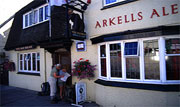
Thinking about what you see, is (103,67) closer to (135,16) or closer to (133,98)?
(133,98)

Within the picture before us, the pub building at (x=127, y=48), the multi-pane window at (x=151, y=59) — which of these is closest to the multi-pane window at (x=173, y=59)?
the pub building at (x=127, y=48)

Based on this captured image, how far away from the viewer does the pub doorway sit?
6.99 meters

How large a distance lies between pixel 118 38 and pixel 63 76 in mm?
3210

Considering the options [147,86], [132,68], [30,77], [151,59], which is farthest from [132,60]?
[30,77]

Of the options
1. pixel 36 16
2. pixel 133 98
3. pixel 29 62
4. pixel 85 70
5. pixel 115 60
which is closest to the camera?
pixel 133 98

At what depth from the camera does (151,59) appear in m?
4.38

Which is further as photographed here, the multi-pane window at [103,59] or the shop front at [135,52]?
the multi-pane window at [103,59]

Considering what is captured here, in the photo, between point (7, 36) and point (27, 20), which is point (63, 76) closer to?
point (27, 20)

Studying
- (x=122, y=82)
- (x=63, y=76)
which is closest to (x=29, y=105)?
(x=63, y=76)

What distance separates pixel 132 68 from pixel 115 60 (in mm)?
746

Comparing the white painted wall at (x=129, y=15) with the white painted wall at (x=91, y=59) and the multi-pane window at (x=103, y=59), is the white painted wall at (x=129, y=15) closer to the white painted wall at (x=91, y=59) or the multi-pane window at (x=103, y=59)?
the white painted wall at (x=91, y=59)

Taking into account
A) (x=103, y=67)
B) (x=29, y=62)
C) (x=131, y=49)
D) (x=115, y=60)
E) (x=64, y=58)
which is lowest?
(x=103, y=67)

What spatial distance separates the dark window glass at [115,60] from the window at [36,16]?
17.8 feet

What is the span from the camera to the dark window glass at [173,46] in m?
4.07
